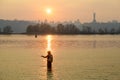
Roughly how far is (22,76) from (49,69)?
402 centimetres

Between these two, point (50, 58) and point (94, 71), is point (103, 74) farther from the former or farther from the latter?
point (50, 58)

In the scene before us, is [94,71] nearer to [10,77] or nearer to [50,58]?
[50,58]

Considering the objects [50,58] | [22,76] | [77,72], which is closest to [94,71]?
[77,72]

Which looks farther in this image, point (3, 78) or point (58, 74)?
point (58, 74)

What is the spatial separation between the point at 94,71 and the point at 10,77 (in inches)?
280

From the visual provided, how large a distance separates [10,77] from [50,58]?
13.7ft

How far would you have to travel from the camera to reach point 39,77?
28.5 m

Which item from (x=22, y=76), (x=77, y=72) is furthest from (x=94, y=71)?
(x=22, y=76)

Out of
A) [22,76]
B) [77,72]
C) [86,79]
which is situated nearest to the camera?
[86,79]

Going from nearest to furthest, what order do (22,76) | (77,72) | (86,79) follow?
(86,79) < (22,76) < (77,72)

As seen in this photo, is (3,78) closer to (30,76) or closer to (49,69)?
(30,76)

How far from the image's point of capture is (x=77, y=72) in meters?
31.1

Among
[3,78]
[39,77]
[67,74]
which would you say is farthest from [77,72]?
[3,78]

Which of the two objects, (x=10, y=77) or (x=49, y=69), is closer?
(x=10, y=77)
